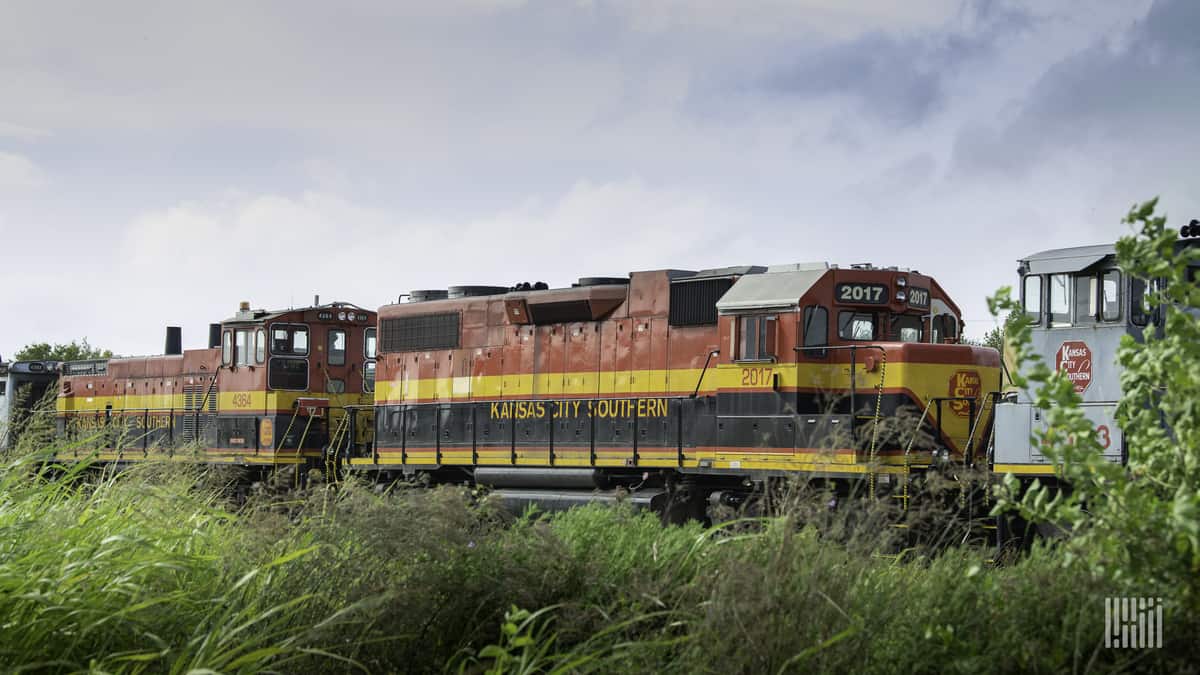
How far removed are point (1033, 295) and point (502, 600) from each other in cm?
772

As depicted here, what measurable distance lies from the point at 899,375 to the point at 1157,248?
7.92 meters

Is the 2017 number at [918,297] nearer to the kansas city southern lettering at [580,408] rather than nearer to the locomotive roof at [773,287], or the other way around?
the locomotive roof at [773,287]

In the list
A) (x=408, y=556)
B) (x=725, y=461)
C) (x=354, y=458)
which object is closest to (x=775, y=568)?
(x=408, y=556)

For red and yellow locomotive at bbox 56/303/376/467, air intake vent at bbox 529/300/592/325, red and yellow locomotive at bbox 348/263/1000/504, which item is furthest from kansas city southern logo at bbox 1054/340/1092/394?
red and yellow locomotive at bbox 56/303/376/467

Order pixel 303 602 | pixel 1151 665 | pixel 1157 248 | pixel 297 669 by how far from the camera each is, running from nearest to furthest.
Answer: pixel 1151 665
pixel 1157 248
pixel 297 669
pixel 303 602

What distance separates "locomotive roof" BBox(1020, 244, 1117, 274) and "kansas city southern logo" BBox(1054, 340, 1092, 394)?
0.76 metres

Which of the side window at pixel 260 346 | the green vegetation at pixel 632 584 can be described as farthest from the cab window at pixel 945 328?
the side window at pixel 260 346

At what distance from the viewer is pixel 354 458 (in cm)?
2069

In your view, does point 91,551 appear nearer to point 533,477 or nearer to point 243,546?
point 243,546

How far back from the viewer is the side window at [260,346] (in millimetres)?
22448

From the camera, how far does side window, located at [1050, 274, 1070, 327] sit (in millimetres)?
12094

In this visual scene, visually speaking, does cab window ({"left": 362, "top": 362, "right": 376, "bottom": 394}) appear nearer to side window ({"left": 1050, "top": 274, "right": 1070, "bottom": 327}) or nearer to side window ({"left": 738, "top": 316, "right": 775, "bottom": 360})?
side window ({"left": 738, "top": 316, "right": 775, "bottom": 360})

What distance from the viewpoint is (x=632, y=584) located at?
266 inches
